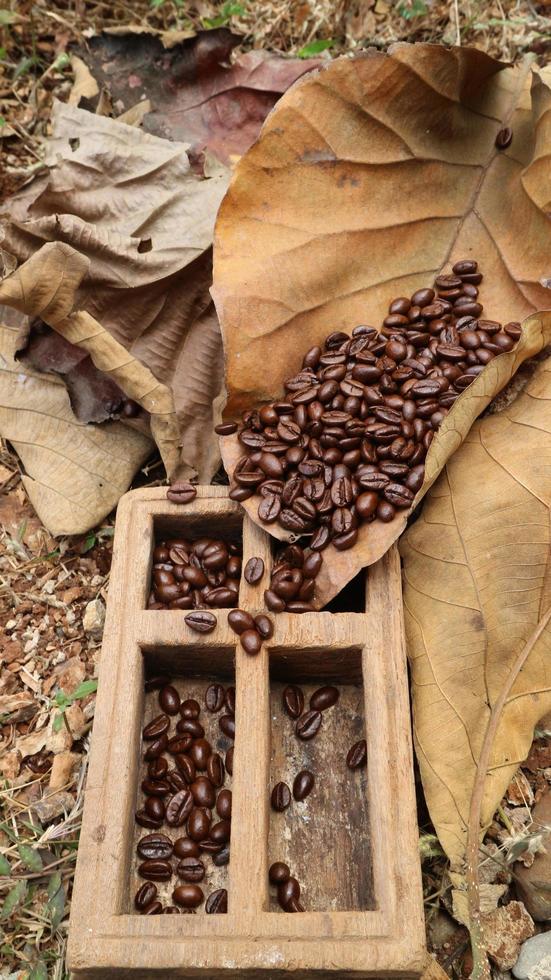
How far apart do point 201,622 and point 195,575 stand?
8.0 inches

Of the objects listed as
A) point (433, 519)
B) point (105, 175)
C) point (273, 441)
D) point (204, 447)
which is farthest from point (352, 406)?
point (105, 175)

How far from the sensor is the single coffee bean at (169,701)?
2396 millimetres

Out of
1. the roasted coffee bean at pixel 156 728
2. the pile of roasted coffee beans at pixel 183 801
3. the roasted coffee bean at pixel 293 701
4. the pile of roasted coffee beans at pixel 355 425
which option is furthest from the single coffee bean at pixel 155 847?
the pile of roasted coffee beans at pixel 355 425

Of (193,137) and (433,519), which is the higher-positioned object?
(193,137)

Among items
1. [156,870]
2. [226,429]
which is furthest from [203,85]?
[156,870]

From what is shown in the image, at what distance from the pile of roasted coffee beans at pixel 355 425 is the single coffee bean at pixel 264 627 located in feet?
0.19

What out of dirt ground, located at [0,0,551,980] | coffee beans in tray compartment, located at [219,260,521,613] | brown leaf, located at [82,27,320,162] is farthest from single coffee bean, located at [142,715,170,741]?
brown leaf, located at [82,27,320,162]

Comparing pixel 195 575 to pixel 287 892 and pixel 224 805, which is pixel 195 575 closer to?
pixel 224 805

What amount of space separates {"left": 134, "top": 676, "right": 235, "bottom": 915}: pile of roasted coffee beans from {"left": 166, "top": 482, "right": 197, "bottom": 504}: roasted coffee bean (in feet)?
1.66

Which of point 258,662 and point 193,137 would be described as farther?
point 193,137

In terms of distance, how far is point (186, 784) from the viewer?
2305 mm

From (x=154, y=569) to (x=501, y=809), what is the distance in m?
1.19

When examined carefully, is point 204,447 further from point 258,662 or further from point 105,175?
point 105,175

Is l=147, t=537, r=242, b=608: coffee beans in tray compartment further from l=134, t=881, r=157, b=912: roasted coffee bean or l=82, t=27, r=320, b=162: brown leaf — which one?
l=82, t=27, r=320, b=162: brown leaf
